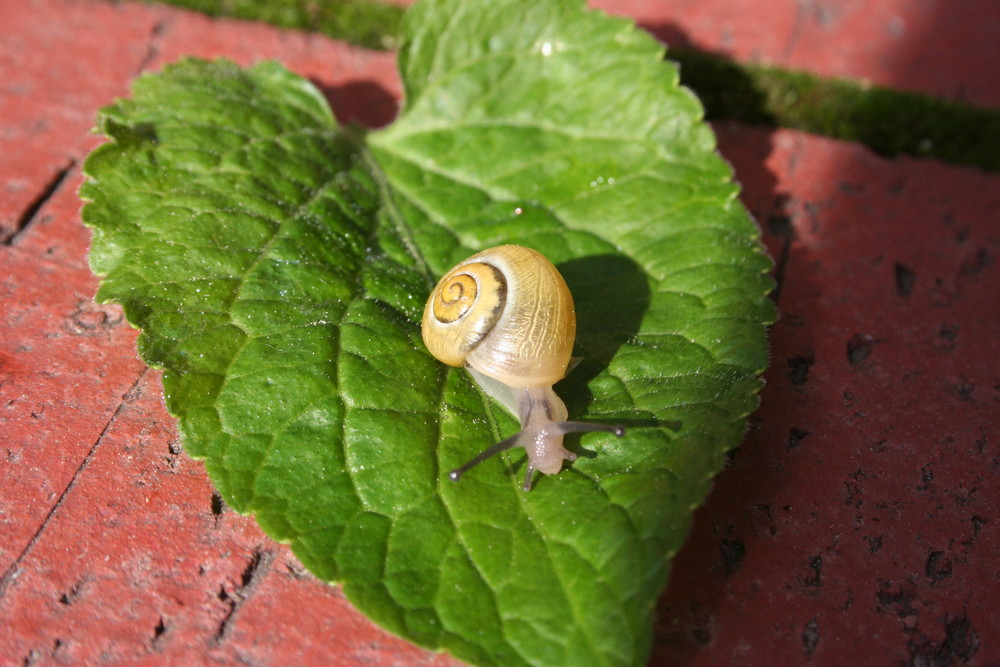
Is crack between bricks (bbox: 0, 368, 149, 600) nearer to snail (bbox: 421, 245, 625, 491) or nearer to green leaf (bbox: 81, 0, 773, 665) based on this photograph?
green leaf (bbox: 81, 0, 773, 665)

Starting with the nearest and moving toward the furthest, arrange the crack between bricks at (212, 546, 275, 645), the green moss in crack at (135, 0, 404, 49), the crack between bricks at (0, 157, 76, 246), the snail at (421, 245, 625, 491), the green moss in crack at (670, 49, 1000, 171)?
the crack between bricks at (212, 546, 275, 645) → the snail at (421, 245, 625, 491) → the crack between bricks at (0, 157, 76, 246) → the green moss in crack at (670, 49, 1000, 171) → the green moss in crack at (135, 0, 404, 49)

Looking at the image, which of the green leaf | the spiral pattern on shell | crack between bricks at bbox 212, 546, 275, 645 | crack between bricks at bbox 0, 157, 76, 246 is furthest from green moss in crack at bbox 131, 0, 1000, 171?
crack between bricks at bbox 212, 546, 275, 645

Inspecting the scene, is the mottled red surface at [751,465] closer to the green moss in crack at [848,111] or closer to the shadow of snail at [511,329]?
the green moss in crack at [848,111]

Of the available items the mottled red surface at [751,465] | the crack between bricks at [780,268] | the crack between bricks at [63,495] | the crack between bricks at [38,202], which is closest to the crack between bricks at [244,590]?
the mottled red surface at [751,465]

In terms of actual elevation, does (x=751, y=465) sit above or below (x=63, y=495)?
above

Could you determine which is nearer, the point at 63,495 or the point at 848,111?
the point at 63,495

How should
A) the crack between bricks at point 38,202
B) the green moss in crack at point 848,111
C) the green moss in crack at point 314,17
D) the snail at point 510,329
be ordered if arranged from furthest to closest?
1. the green moss in crack at point 314,17
2. the green moss in crack at point 848,111
3. the crack between bricks at point 38,202
4. the snail at point 510,329

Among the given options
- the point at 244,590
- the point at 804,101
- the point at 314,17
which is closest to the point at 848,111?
the point at 804,101

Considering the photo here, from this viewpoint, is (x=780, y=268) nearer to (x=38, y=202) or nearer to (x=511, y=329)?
(x=511, y=329)
